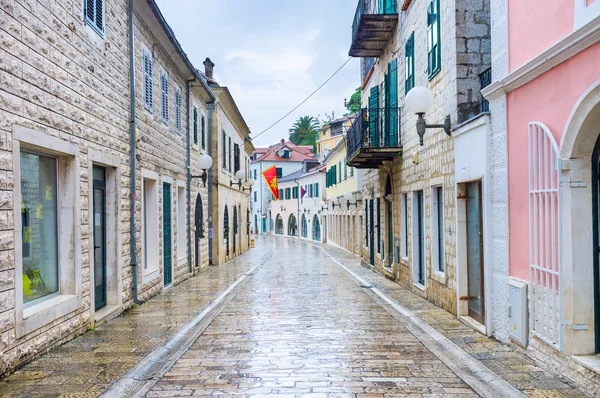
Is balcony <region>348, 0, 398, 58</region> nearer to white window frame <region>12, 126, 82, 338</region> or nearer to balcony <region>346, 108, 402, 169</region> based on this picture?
balcony <region>346, 108, 402, 169</region>

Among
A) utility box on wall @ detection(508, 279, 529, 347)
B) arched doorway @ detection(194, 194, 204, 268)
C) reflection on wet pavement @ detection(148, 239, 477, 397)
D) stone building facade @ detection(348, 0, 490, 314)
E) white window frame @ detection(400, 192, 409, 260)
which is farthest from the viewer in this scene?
arched doorway @ detection(194, 194, 204, 268)

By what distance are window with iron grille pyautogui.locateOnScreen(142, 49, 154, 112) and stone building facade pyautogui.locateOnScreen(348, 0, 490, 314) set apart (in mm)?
5297

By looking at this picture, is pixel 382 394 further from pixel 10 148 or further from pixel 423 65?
pixel 423 65

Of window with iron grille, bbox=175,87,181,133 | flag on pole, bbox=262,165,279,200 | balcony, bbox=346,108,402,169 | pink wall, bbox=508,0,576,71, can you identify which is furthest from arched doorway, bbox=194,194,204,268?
flag on pole, bbox=262,165,279,200

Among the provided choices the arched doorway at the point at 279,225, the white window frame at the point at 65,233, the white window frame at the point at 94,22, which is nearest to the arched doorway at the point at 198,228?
the white window frame at the point at 94,22

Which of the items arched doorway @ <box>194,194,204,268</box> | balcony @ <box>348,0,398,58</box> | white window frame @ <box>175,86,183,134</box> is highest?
balcony @ <box>348,0,398,58</box>

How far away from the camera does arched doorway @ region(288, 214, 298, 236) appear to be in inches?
2239

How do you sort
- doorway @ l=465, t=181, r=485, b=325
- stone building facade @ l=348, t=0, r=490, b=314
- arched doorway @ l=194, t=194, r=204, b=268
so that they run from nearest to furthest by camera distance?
doorway @ l=465, t=181, r=485, b=325 < stone building facade @ l=348, t=0, r=490, b=314 < arched doorway @ l=194, t=194, r=204, b=268

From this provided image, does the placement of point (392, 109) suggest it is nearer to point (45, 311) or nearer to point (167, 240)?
point (167, 240)

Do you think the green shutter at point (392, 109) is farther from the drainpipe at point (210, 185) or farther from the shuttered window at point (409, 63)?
the drainpipe at point (210, 185)

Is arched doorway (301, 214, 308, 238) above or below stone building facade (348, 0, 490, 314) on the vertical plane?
below

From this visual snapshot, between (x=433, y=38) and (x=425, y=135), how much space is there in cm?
189

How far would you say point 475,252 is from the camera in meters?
8.55

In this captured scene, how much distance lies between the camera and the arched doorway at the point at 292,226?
56.9 m
